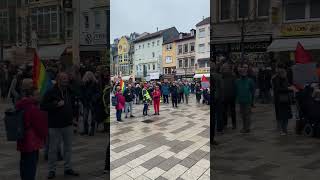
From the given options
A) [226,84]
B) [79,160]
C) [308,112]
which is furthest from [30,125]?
[308,112]

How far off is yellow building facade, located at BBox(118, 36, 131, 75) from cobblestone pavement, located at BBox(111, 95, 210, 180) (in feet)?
0.36

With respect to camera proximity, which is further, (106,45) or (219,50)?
(219,50)

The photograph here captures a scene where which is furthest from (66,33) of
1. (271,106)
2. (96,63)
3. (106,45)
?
(271,106)

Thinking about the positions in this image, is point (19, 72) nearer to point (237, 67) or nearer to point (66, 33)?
point (66, 33)

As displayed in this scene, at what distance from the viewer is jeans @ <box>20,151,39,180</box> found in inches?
117

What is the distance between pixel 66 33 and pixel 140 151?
65 centimetres

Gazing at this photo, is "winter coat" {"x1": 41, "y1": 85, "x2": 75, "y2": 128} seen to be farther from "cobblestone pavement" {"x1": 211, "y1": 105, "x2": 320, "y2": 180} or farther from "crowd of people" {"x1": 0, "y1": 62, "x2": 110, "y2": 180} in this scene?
"cobblestone pavement" {"x1": 211, "y1": 105, "x2": 320, "y2": 180}

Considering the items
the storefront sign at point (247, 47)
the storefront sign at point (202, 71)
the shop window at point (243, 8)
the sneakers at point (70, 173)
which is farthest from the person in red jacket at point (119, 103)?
the sneakers at point (70, 173)

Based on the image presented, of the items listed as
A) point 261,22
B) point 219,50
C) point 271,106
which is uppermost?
point 261,22

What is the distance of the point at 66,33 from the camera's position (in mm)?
1690

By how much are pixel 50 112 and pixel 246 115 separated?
2.05 meters

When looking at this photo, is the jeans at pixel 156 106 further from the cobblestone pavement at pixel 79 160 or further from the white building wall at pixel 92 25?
the cobblestone pavement at pixel 79 160

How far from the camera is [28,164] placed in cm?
300

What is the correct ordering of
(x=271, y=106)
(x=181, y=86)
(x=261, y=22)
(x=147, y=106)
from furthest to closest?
(x=271, y=106)
(x=261, y=22)
(x=147, y=106)
(x=181, y=86)
